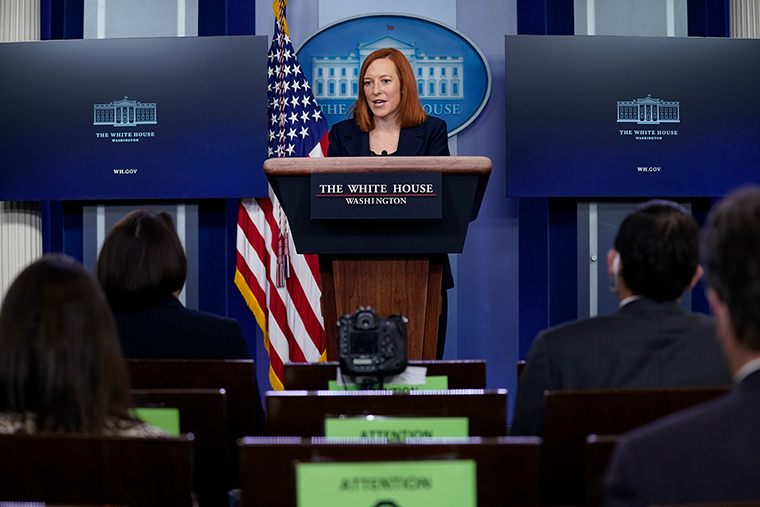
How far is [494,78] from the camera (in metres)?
4.78

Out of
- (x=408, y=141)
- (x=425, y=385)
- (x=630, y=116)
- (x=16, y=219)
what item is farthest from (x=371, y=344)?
(x=16, y=219)

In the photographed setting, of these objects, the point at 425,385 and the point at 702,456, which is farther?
the point at 425,385


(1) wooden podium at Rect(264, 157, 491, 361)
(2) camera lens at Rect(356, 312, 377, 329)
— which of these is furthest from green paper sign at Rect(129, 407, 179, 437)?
(1) wooden podium at Rect(264, 157, 491, 361)

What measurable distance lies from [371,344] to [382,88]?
167cm

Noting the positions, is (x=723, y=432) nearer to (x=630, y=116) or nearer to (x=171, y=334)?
(x=171, y=334)

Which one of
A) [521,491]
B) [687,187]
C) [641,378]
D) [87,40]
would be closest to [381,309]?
[641,378]

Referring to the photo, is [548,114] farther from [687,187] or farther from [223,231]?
[223,231]

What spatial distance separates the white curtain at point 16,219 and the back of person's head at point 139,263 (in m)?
2.94

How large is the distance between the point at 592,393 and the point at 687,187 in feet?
11.3

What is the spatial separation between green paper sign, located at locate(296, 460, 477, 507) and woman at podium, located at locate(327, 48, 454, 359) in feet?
6.81

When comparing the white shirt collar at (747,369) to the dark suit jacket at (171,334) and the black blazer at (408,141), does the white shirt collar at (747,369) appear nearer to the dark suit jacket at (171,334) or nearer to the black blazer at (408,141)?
the dark suit jacket at (171,334)

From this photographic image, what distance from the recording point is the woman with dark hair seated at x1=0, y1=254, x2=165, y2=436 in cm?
118

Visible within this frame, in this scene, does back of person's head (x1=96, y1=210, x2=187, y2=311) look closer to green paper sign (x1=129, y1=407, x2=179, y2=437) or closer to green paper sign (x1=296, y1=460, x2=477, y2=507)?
green paper sign (x1=129, y1=407, x2=179, y2=437)

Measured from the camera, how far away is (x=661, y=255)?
64.4 inches
